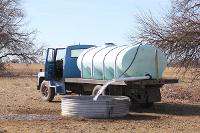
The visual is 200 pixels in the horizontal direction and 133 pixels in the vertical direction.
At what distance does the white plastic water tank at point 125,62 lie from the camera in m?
16.3

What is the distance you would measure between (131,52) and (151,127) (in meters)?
4.26

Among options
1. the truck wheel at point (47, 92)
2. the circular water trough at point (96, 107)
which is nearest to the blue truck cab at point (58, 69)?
the truck wheel at point (47, 92)

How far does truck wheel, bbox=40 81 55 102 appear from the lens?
67.8 ft

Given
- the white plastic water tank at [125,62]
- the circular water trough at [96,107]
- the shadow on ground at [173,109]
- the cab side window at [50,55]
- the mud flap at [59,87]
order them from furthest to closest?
the cab side window at [50,55] < the mud flap at [59,87] < the white plastic water tank at [125,62] < the shadow on ground at [173,109] < the circular water trough at [96,107]

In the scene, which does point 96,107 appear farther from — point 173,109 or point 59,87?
point 59,87

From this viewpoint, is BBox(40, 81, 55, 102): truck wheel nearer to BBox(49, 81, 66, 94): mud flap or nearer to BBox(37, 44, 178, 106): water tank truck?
BBox(49, 81, 66, 94): mud flap

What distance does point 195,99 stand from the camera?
21266 mm

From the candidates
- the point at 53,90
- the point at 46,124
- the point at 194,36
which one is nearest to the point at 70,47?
the point at 53,90

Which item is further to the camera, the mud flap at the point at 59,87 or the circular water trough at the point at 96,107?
the mud flap at the point at 59,87

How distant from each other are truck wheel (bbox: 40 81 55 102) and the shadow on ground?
4389 mm

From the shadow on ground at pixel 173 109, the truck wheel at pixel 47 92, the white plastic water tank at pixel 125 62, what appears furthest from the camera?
the truck wheel at pixel 47 92

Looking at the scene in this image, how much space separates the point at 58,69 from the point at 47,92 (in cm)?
120

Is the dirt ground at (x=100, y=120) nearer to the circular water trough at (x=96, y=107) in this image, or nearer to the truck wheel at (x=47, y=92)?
the circular water trough at (x=96, y=107)

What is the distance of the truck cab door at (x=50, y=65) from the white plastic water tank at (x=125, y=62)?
338 cm
